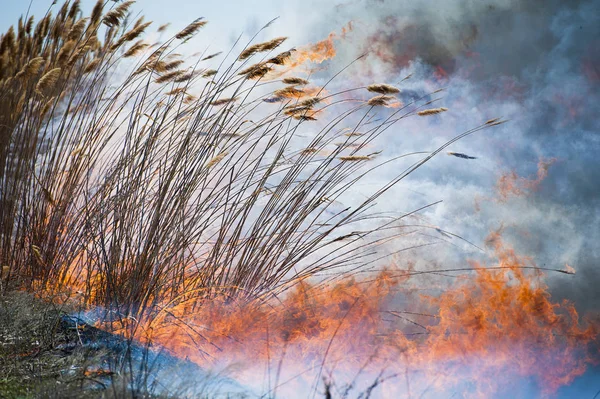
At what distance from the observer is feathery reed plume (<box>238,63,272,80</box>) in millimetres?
2324

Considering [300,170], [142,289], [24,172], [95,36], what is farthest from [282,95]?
[24,172]

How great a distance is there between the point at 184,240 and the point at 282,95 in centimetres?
70

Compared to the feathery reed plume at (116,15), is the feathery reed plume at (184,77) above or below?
below

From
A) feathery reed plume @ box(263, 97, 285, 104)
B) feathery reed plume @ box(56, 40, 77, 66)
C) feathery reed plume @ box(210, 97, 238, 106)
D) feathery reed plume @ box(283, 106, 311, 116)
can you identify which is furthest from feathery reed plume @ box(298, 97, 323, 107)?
feathery reed plume @ box(56, 40, 77, 66)

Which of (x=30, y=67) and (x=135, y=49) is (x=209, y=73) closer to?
(x=135, y=49)

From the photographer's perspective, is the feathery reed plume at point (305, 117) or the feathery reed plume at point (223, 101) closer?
the feathery reed plume at point (305, 117)

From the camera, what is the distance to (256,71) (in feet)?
7.65

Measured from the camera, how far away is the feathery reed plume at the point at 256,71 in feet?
7.63

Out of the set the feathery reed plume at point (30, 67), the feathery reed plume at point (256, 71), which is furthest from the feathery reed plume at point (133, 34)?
the feathery reed plume at point (256, 71)

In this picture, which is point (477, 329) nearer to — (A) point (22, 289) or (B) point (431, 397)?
(B) point (431, 397)

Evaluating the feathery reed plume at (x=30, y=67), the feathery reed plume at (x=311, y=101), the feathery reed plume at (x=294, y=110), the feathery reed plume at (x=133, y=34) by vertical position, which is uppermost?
the feathery reed plume at (x=133, y=34)

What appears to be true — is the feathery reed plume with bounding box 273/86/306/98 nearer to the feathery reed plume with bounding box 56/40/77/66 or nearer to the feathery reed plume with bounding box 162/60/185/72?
the feathery reed plume with bounding box 162/60/185/72

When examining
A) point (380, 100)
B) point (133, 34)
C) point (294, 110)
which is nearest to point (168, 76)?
point (133, 34)

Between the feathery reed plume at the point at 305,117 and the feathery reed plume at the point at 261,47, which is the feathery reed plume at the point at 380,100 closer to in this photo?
the feathery reed plume at the point at 305,117
